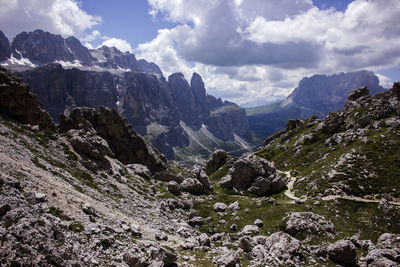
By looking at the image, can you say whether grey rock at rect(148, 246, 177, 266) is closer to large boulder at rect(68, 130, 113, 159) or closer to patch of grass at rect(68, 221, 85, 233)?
patch of grass at rect(68, 221, 85, 233)

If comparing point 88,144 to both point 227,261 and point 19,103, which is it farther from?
point 227,261

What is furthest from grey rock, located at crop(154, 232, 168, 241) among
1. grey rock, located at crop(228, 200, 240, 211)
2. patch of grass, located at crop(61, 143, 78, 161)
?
grey rock, located at crop(228, 200, 240, 211)

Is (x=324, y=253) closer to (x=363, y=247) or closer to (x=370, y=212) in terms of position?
(x=363, y=247)

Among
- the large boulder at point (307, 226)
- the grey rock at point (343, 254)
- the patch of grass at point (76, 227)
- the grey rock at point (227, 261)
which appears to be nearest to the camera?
the patch of grass at point (76, 227)

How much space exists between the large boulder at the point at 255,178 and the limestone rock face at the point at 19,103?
5942cm

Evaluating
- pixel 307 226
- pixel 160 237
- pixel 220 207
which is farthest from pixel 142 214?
pixel 307 226

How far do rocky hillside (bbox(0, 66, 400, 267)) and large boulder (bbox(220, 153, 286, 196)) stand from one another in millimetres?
347

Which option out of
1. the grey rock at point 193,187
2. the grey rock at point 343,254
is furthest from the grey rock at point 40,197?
the grey rock at point 193,187

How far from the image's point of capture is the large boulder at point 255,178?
3307 inches

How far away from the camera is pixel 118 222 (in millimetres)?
31703

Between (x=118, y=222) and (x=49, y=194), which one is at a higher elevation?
(x=49, y=194)

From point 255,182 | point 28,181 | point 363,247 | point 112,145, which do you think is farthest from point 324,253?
point 112,145

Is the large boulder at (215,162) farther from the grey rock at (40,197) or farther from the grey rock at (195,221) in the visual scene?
the grey rock at (40,197)

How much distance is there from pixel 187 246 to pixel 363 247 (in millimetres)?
26151
